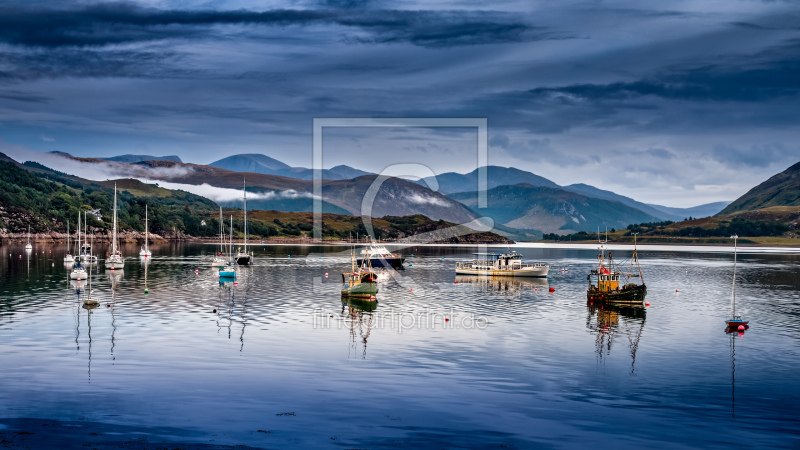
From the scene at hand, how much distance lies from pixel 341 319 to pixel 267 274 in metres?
67.3

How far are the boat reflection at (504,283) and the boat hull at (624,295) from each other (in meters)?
21.5

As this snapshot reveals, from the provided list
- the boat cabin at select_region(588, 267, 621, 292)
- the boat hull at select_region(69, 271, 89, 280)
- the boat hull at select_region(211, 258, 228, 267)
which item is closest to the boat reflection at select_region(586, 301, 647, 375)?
the boat cabin at select_region(588, 267, 621, 292)

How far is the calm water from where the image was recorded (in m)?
32.7

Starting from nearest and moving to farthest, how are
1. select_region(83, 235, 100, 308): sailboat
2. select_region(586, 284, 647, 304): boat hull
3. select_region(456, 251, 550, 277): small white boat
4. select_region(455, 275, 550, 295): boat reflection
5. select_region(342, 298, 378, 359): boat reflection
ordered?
select_region(342, 298, 378, 359): boat reflection, select_region(83, 235, 100, 308): sailboat, select_region(586, 284, 647, 304): boat hull, select_region(455, 275, 550, 295): boat reflection, select_region(456, 251, 550, 277): small white boat

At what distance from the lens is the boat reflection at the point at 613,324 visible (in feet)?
190

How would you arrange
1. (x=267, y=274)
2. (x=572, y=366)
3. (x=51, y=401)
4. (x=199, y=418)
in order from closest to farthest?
(x=199, y=418), (x=51, y=401), (x=572, y=366), (x=267, y=274)

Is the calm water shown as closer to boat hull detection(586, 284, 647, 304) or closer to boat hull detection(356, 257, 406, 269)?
boat hull detection(586, 284, 647, 304)

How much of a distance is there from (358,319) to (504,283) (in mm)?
60282

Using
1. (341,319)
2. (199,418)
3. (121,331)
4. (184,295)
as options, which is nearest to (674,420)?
(199,418)

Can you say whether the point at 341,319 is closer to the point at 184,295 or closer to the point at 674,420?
the point at 184,295

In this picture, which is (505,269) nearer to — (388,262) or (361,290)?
(388,262)

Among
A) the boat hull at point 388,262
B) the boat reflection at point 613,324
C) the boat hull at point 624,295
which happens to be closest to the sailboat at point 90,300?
the boat reflection at point 613,324

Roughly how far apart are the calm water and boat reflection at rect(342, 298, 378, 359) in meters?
0.44

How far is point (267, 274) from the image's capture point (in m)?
136
